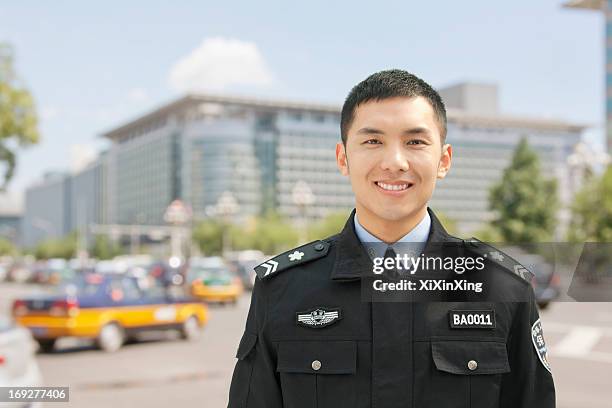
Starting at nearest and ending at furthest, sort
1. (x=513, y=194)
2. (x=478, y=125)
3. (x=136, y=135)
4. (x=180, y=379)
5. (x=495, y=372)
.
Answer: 1. (x=495, y=372)
2. (x=180, y=379)
3. (x=513, y=194)
4. (x=478, y=125)
5. (x=136, y=135)

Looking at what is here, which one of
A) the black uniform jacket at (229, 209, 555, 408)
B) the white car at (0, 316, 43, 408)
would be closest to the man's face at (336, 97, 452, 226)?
the black uniform jacket at (229, 209, 555, 408)

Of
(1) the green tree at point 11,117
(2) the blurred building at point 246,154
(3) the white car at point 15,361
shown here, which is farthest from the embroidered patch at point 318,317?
(2) the blurred building at point 246,154

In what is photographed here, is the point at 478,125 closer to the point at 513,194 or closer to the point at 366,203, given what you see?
the point at 513,194

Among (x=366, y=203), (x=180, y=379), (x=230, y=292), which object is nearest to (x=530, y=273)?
(x=366, y=203)

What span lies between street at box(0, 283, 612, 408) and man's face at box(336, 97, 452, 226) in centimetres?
747

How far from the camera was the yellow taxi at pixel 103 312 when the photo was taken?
1431 centimetres

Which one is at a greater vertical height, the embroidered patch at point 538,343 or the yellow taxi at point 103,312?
the embroidered patch at point 538,343

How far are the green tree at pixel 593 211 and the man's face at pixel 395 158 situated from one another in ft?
121

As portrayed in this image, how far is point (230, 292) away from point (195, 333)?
1082 centimetres

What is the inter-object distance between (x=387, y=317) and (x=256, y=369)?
405 mm

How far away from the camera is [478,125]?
137 metres

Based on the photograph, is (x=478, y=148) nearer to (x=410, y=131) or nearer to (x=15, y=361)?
(x=15, y=361)

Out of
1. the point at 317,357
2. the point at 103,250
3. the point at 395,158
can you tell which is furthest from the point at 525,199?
the point at 103,250

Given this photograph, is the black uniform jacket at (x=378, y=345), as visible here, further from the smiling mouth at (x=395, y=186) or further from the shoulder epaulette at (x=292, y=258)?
the smiling mouth at (x=395, y=186)
